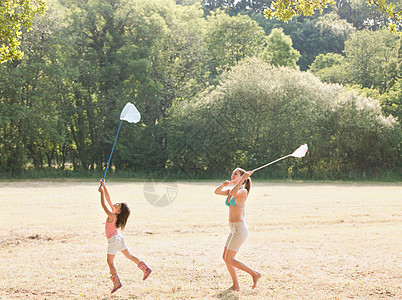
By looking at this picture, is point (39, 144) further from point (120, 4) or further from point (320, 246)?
point (320, 246)

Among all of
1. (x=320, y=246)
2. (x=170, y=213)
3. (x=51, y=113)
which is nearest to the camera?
(x=320, y=246)

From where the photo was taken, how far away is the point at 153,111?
45531 mm

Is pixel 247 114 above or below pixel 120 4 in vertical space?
below

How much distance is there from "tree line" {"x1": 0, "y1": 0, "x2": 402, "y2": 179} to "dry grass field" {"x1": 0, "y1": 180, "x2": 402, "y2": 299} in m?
21.4

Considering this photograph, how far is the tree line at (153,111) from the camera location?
3825 centimetres

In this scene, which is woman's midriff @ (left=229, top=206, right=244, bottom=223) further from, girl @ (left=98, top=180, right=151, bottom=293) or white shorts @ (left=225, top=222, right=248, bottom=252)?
girl @ (left=98, top=180, right=151, bottom=293)

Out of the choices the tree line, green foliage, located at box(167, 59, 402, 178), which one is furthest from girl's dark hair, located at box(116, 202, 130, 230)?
green foliage, located at box(167, 59, 402, 178)

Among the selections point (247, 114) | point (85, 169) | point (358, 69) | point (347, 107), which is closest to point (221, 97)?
point (247, 114)

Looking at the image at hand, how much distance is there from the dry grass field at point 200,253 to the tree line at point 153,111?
70.2ft

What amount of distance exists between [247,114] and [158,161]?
9.48 metres

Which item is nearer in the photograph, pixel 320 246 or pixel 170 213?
pixel 320 246

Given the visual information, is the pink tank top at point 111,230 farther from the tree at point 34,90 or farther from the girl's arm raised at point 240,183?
the tree at point 34,90

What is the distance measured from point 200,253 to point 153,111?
36.6 m

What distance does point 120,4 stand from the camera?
44.0 meters
